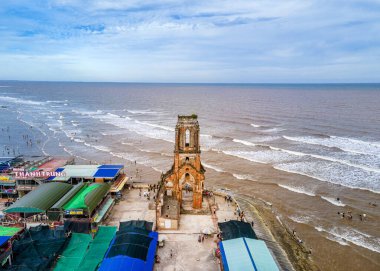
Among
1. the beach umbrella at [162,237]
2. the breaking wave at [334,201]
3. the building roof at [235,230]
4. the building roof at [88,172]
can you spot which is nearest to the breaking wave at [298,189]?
the breaking wave at [334,201]

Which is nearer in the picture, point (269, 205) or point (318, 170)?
point (269, 205)

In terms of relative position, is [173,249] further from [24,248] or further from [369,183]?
[369,183]

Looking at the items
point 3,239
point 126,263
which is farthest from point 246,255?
point 3,239

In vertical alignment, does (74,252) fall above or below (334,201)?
above

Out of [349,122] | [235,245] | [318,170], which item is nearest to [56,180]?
[235,245]

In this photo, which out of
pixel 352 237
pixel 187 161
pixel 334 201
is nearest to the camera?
pixel 187 161

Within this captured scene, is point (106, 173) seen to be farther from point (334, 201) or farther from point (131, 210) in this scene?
point (334, 201)
